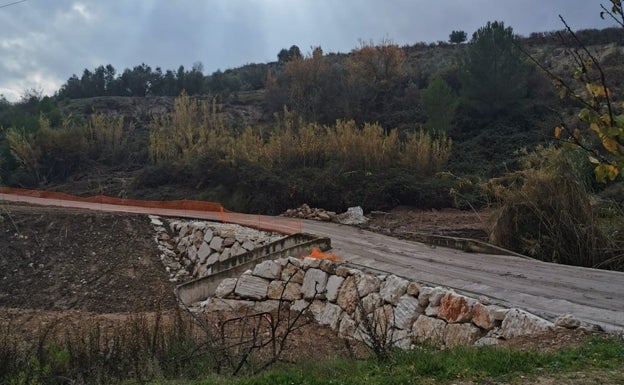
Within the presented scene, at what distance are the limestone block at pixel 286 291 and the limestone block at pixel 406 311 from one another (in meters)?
2.97

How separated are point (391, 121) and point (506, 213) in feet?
73.8

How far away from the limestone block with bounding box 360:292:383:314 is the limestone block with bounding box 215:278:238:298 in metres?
3.61

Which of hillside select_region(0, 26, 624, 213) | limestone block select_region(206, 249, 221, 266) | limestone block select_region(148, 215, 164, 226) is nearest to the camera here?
limestone block select_region(206, 249, 221, 266)

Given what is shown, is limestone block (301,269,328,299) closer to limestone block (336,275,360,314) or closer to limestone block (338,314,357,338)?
limestone block (336,275,360,314)

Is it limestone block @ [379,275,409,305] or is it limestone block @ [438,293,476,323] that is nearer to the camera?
limestone block @ [438,293,476,323]

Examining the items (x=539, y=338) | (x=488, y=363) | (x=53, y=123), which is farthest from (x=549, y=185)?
(x=53, y=123)

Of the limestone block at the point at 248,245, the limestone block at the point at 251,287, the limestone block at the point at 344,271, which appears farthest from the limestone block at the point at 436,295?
the limestone block at the point at 248,245

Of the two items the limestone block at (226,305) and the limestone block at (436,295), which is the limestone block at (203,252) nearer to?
the limestone block at (226,305)

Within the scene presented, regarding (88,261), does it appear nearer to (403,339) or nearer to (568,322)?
(403,339)

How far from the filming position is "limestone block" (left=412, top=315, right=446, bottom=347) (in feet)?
26.7

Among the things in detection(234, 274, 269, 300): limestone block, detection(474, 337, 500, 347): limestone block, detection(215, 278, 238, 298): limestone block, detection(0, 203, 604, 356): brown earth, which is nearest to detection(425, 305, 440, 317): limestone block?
detection(474, 337, 500, 347): limestone block

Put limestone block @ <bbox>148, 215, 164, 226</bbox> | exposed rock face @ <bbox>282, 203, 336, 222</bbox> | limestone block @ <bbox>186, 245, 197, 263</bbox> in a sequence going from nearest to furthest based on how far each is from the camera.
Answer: limestone block @ <bbox>186, 245, 197, 263</bbox>
exposed rock face @ <bbox>282, 203, 336, 222</bbox>
limestone block @ <bbox>148, 215, 164, 226</bbox>

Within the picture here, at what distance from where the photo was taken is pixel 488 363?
5.73 metres

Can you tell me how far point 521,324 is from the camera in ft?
23.8
